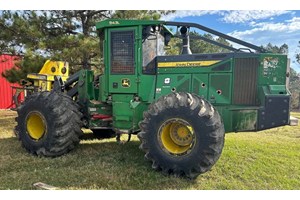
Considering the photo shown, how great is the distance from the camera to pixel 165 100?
5449 mm

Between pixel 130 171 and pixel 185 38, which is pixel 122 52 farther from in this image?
pixel 130 171

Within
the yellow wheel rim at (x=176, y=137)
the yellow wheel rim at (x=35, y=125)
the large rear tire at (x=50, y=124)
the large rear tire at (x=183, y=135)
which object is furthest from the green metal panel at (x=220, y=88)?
the yellow wheel rim at (x=35, y=125)

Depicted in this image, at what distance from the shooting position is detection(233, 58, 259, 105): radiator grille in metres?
5.75

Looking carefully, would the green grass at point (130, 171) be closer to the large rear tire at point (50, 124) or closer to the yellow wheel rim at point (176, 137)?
the large rear tire at point (50, 124)

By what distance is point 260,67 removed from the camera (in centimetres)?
570

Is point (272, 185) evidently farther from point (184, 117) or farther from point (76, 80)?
point (76, 80)

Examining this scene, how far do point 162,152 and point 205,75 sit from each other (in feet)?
5.52

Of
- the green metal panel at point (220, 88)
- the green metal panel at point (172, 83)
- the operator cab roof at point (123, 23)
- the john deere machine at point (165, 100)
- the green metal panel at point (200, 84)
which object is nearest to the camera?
the john deere machine at point (165, 100)

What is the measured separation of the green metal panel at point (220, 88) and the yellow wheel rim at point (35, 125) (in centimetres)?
344

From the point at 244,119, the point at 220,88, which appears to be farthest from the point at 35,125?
the point at 244,119

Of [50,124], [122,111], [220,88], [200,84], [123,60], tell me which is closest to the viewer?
[220,88]

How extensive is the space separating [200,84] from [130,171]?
2033 millimetres

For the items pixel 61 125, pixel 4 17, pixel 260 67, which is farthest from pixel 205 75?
pixel 4 17

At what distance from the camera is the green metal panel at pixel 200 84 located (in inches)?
240
